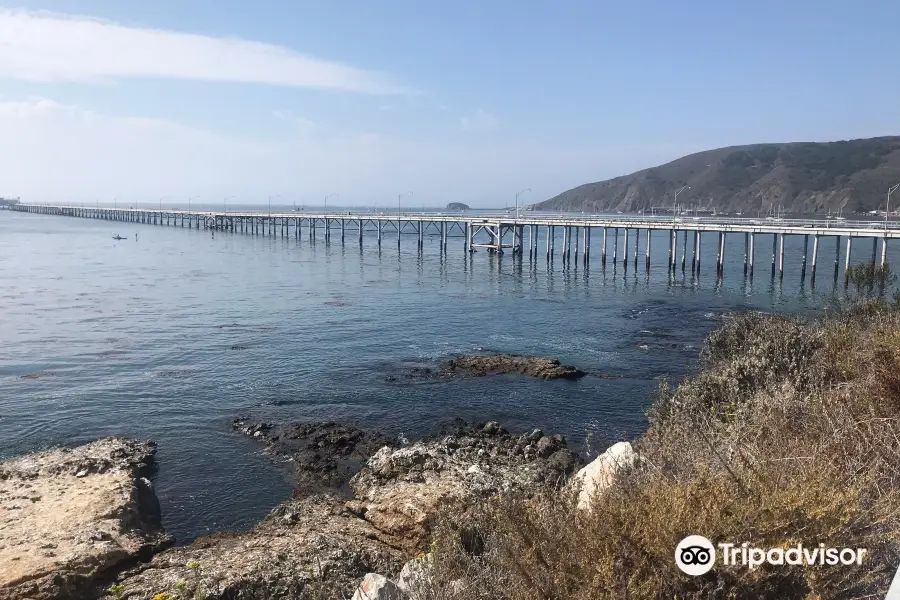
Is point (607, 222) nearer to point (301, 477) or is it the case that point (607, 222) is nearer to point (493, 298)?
point (493, 298)

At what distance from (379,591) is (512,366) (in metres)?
18.1

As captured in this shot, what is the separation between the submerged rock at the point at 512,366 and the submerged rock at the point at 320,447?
7.16 m

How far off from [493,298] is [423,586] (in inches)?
1393

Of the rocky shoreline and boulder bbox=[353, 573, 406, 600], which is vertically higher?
boulder bbox=[353, 573, 406, 600]

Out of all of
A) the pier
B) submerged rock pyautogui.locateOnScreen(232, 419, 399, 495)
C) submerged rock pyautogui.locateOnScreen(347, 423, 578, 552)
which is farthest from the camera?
the pier

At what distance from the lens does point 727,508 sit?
19.9 feet

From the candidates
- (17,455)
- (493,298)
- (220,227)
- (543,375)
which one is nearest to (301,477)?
(17,455)

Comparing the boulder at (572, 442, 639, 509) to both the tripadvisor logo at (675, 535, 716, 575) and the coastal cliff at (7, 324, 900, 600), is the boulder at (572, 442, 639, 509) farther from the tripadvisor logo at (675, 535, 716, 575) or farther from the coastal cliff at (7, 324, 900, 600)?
the tripadvisor logo at (675, 535, 716, 575)

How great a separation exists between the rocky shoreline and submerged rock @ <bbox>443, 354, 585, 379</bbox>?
6.03m

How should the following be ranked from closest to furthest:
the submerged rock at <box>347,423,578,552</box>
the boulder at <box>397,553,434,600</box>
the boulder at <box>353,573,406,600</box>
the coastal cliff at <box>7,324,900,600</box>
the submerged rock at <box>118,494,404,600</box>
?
the coastal cliff at <box>7,324,900,600</box> → the boulder at <box>397,553,434,600</box> → the boulder at <box>353,573,406,600</box> → the submerged rock at <box>118,494,404,600</box> → the submerged rock at <box>347,423,578,552</box>

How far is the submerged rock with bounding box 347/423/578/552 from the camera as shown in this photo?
13.1m

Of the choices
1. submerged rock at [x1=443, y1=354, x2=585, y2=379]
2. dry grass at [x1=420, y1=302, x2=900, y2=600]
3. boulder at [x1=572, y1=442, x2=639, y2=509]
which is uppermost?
dry grass at [x1=420, y1=302, x2=900, y2=600]

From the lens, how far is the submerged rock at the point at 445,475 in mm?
13125

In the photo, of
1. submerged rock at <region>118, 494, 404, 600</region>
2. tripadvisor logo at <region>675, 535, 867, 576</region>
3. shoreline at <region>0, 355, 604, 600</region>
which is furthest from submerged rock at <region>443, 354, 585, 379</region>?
tripadvisor logo at <region>675, 535, 867, 576</region>
